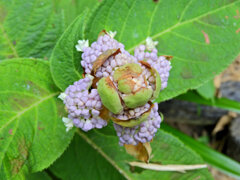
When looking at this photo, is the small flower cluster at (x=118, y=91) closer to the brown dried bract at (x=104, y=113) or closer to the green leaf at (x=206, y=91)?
the brown dried bract at (x=104, y=113)

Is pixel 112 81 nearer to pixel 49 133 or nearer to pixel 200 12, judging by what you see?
pixel 49 133

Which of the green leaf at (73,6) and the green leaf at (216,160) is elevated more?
the green leaf at (73,6)

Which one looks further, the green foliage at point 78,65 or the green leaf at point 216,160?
the green leaf at point 216,160

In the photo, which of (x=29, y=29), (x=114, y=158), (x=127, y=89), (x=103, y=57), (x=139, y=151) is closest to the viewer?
(x=127, y=89)

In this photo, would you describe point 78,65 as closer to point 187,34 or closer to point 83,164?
point 187,34

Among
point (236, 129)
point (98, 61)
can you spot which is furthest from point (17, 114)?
point (236, 129)

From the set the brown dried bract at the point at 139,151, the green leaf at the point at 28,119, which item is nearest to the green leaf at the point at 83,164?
the green leaf at the point at 28,119

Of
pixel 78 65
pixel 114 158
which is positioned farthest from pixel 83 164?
pixel 78 65

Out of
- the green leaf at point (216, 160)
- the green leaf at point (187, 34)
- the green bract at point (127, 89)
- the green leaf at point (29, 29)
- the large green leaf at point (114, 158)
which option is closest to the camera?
the green bract at point (127, 89)
